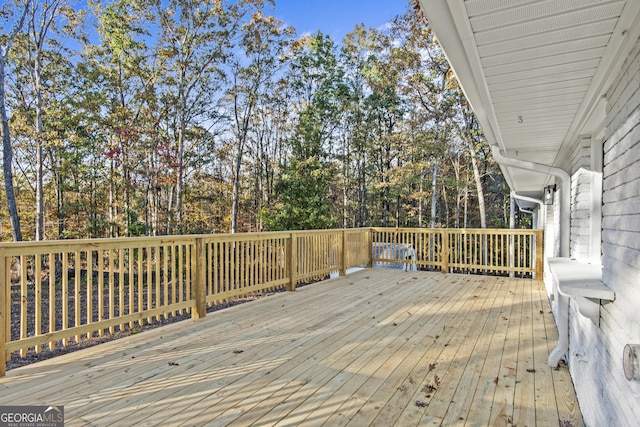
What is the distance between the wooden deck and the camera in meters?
1.93

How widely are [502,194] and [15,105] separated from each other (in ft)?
63.4

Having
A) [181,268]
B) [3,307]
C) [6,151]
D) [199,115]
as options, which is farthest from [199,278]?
[199,115]

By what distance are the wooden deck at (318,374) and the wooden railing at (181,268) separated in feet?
0.83

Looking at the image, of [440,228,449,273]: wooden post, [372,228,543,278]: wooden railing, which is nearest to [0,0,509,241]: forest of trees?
[372,228,543,278]: wooden railing

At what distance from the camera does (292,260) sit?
5391 mm

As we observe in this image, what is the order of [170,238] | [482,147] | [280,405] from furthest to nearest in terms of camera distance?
[482,147], [170,238], [280,405]

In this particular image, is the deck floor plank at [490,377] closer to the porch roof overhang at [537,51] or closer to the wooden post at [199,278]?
the porch roof overhang at [537,51]

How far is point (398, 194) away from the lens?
15.0 meters

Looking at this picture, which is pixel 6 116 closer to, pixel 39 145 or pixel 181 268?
pixel 39 145

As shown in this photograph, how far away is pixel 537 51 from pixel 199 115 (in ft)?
39.5

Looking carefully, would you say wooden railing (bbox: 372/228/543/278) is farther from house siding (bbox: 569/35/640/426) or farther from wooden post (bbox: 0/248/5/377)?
wooden post (bbox: 0/248/5/377)

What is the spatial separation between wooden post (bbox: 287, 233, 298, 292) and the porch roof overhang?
3.48 m

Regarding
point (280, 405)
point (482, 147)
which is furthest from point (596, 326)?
point (482, 147)

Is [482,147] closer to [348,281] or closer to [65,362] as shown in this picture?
[348,281]
